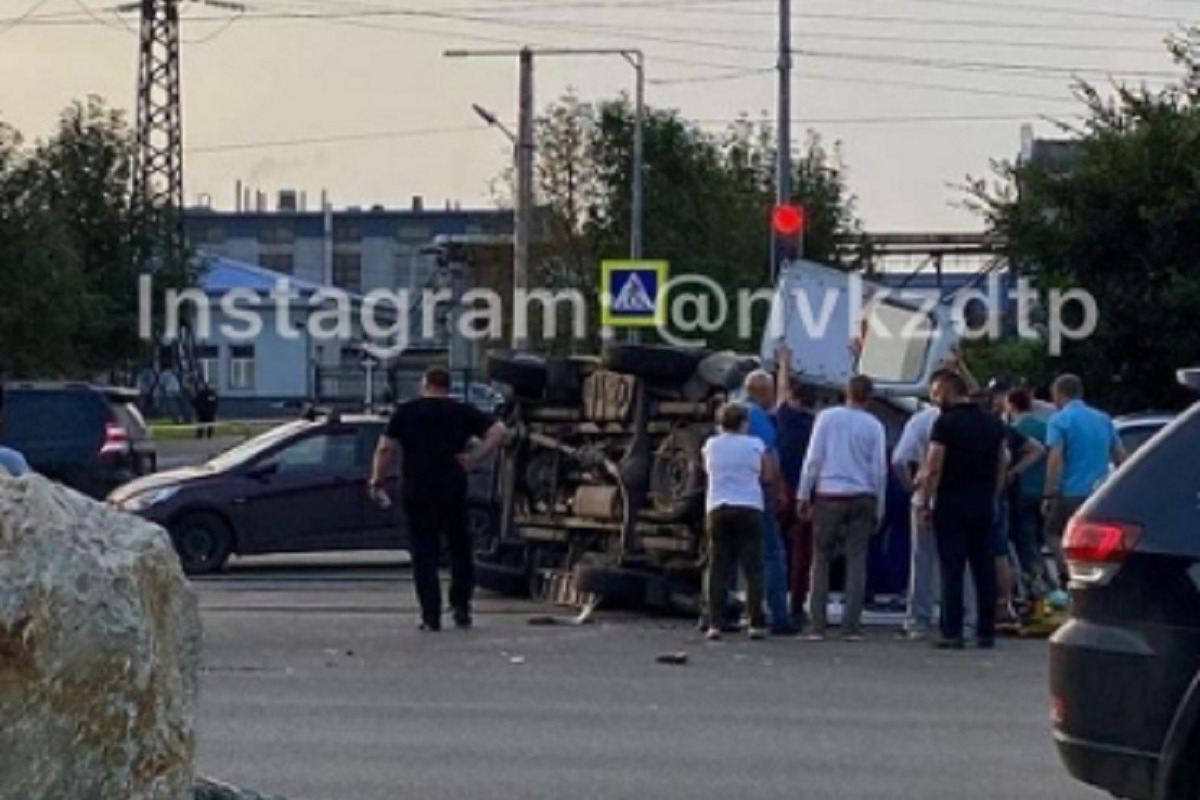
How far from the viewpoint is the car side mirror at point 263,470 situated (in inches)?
959

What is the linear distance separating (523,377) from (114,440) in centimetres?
876

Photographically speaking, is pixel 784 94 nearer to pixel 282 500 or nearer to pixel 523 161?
pixel 523 161

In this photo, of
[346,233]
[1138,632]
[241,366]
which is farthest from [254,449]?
[346,233]

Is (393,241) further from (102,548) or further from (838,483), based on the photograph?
(102,548)

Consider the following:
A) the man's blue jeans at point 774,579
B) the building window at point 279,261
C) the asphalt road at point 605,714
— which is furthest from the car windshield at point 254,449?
the building window at point 279,261

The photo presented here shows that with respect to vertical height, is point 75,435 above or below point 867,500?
below

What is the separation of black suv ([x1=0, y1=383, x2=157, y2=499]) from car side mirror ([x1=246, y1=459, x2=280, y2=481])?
12.0ft

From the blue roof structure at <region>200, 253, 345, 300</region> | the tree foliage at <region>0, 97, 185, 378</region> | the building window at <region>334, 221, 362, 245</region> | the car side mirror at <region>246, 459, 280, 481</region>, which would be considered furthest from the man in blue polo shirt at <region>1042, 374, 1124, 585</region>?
the building window at <region>334, 221, 362, 245</region>

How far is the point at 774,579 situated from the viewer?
1825cm

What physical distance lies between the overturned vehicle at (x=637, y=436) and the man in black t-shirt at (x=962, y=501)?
69.0 inches

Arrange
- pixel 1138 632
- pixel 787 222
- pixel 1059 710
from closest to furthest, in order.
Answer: pixel 1138 632
pixel 1059 710
pixel 787 222

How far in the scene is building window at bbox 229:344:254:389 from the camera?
10444 centimetres

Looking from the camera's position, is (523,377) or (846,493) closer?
(846,493)

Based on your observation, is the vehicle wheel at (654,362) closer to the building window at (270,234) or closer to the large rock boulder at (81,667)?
the large rock boulder at (81,667)
